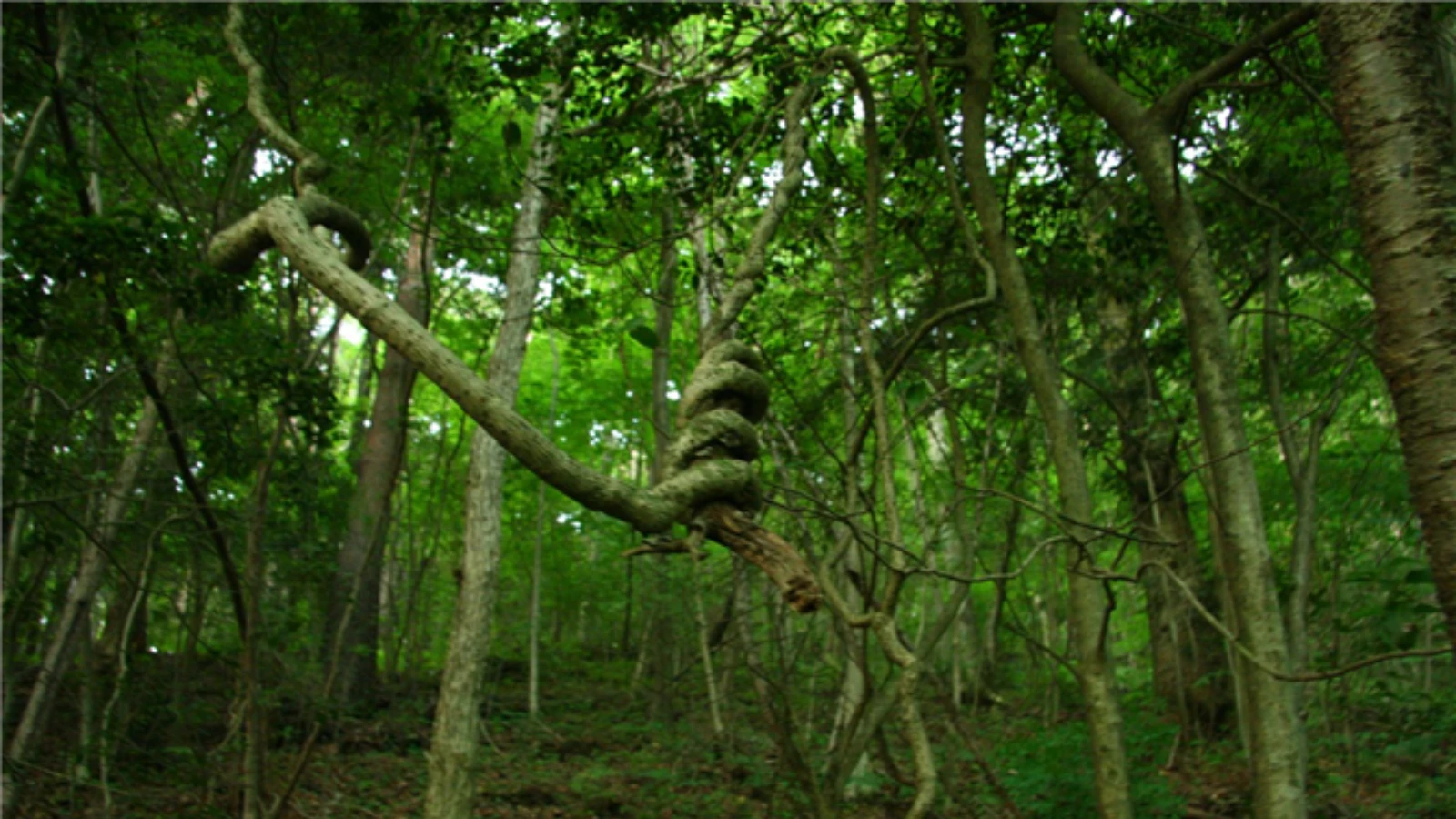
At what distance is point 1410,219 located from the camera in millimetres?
1769

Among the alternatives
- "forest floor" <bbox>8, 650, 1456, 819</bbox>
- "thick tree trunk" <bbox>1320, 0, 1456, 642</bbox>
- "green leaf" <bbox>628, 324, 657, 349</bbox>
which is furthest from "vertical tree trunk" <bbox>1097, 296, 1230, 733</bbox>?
"green leaf" <bbox>628, 324, 657, 349</bbox>

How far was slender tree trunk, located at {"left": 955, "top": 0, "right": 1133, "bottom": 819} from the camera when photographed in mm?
3057

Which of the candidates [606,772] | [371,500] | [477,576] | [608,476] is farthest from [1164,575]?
[371,500]

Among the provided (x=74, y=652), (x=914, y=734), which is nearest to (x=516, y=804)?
(x=74, y=652)

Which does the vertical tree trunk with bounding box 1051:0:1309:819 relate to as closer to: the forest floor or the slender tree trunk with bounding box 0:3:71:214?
the forest floor

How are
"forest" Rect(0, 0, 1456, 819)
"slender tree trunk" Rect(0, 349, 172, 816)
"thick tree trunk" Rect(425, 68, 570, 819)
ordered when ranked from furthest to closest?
"thick tree trunk" Rect(425, 68, 570, 819) → "slender tree trunk" Rect(0, 349, 172, 816) → "forest" Rect(0, 0, 1456, 819)

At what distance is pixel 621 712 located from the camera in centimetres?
1116

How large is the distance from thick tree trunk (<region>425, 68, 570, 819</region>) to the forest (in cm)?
4

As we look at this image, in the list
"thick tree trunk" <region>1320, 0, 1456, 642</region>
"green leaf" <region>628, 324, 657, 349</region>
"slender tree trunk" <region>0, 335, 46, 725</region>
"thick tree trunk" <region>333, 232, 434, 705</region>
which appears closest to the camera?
"thick tree trunk" <region>1320, 0, 1456, 642</region>

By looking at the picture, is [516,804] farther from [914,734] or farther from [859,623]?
[859,623]

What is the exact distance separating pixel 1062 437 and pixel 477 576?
16.2 feet

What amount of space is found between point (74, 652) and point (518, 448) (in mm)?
7080

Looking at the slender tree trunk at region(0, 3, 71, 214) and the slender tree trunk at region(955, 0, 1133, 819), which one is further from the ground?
the slender tree trunk at region(0, 3, 71, 214)

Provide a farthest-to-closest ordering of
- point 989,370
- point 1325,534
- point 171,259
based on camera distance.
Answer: point 1325,534 < point 989,370 < point 171,259
